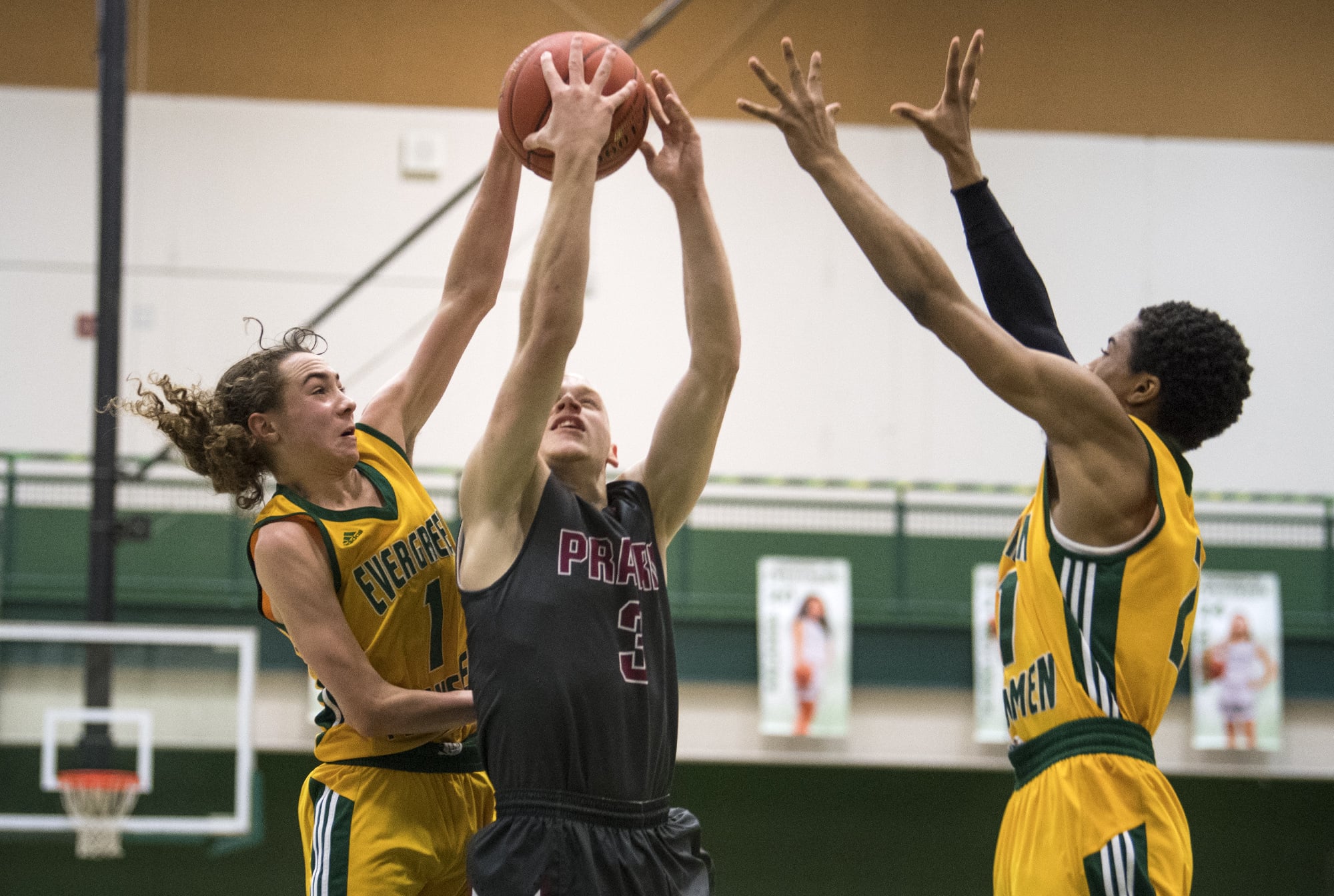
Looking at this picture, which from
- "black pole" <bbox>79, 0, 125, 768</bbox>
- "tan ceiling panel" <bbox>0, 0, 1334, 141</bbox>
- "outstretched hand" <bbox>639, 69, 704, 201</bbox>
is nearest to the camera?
"outstretched hand" <bbox>639, 69, 704, 201</bbox>

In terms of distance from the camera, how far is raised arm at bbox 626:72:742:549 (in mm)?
2514

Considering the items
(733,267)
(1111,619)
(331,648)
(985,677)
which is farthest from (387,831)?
(733,267)

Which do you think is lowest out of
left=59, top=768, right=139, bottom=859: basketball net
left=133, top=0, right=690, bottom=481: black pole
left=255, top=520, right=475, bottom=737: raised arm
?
left=59, top=768, right=139, bottom=859: basketball net

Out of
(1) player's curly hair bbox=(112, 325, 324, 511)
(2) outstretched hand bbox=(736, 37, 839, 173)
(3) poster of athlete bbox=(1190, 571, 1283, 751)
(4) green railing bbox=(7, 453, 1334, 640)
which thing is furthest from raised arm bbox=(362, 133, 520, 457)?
(3) poster of athlete bbox=(1190, 571, 1283, 751)

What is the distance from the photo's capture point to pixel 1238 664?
8.16 metres

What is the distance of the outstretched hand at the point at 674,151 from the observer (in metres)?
2.58

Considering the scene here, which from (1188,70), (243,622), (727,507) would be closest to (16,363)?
(243,622)

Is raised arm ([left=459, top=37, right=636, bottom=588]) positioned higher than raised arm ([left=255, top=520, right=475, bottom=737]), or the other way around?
raised arm ([left=459, top=37, right=636, bottom=588])

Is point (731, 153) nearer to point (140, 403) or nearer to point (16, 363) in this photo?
point (16, 363)

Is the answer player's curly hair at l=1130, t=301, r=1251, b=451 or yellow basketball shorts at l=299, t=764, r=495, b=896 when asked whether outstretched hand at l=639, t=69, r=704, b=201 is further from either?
yellow basketball shorts at l=299, t=764, r=495, b=896

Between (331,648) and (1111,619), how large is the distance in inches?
59.1

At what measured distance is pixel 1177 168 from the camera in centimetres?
884

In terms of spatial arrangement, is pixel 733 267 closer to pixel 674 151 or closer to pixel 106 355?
pixel 106 355

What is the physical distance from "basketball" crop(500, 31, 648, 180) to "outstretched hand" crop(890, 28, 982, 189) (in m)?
0.57
